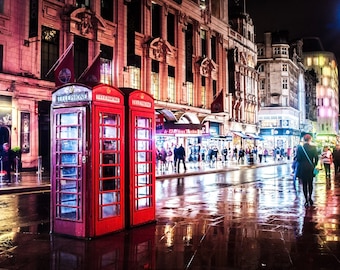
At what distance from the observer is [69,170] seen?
26.5 feet

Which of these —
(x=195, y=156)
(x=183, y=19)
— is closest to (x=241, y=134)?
(x=195, y=156)

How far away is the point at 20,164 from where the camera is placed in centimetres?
2436

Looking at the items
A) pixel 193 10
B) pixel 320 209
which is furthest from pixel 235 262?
pixel 193 10

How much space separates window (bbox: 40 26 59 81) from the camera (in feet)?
89.8

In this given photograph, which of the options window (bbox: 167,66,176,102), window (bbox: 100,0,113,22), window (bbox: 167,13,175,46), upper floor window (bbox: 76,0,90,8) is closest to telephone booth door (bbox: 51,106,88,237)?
upper floor window (bbox: 76,0,90,8)

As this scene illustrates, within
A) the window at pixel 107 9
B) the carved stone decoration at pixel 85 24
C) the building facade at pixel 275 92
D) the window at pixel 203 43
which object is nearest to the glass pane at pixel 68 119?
the carved stone decoration at pixel 85 24

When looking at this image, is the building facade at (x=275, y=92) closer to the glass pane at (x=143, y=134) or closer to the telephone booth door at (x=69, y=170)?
the glass pane at (x=143, y=134)

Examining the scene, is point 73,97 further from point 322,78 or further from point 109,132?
point 322,78

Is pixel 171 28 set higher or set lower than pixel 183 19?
lower

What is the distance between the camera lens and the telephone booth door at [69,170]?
7.81 meters

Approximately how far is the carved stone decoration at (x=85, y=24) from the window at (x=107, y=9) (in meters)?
2.39

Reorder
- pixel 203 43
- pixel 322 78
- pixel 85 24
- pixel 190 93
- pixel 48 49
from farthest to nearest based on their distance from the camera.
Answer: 1. pixel 322 78
2. pixel 203 43
3. pixel 190 93
4. pixel 85 24
5. pixel 48 49

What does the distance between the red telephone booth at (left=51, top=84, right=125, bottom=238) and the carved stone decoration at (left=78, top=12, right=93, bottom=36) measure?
897 inches

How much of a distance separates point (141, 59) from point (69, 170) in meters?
29.4
